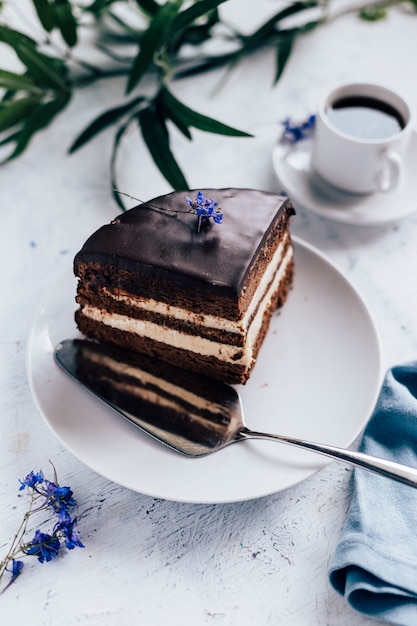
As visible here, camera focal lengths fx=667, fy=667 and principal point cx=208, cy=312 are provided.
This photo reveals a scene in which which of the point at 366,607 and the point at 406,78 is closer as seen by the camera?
the point at 366,607

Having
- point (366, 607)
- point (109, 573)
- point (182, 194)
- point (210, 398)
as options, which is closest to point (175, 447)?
point (210, 398)

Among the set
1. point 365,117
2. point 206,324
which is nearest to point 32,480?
point 206,324

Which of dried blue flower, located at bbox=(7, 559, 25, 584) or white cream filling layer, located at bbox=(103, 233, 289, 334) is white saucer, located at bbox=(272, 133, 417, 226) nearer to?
white cream filling layer, located at bbox=(103, 233, 289, 334)

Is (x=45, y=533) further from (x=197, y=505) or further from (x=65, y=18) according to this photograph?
(x=65, y=18)

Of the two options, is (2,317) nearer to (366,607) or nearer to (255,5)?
(366,607)

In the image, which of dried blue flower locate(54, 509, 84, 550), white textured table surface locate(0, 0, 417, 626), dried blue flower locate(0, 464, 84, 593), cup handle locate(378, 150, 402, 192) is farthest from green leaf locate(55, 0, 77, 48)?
dried blue flower locate(54, 509, 84, 550)

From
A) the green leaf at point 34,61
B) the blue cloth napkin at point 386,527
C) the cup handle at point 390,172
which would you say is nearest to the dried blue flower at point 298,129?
the cup handle at point 390,172
